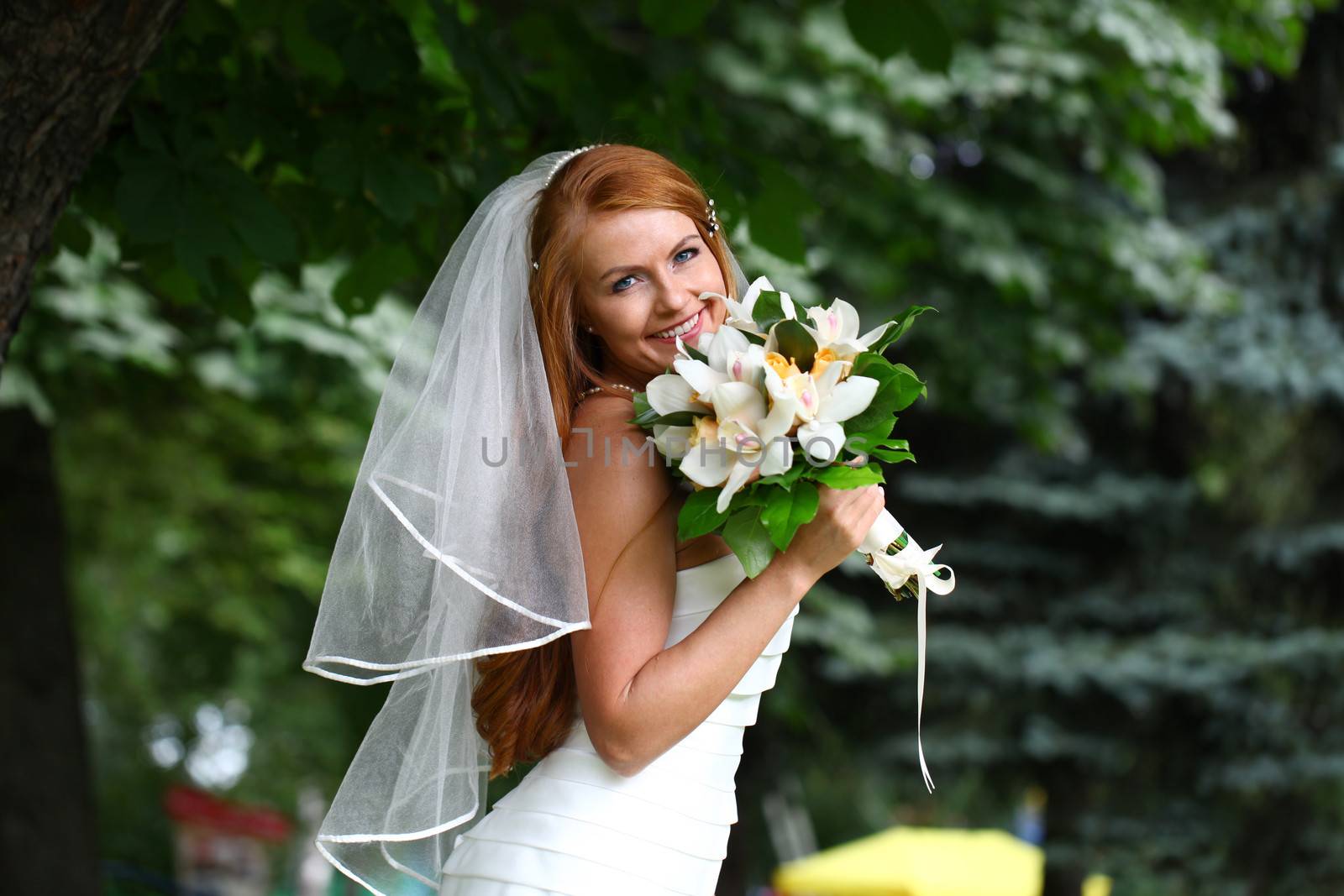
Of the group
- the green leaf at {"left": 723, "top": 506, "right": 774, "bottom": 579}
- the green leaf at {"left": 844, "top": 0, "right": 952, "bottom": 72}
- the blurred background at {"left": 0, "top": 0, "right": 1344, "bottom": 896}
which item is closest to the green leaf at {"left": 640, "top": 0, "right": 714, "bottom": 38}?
the blurred background at {"left": 0, "top": 0, "right": 1344, "bottom": 896}

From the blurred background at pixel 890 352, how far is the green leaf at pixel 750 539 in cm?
117

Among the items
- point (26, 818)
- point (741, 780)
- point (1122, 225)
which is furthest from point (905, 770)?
point (26, 818)

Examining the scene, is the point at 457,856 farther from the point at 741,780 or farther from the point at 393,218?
the point at 741,780

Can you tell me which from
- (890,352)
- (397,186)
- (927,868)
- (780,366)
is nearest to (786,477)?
(780,366)

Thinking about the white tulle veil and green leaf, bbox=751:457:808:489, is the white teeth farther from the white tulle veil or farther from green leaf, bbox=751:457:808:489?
green leaf, bbox=751:457:808:489

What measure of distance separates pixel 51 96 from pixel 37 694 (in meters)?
4.67

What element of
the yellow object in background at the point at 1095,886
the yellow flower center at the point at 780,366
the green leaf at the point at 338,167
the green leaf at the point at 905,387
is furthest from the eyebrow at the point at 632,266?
the yellow object in background at the point at 1095,886

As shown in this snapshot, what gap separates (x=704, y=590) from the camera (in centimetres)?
239

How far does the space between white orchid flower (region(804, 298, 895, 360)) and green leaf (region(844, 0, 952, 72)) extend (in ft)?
4.16

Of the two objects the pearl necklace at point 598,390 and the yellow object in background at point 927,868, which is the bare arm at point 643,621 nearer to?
the pearl necklace at point 598,390

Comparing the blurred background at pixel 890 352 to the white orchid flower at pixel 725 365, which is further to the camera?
the blurred background at pixel 890 352

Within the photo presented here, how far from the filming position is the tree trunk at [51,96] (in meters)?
2.45

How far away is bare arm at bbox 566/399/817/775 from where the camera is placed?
2188 mm

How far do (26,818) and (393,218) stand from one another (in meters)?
4.43
